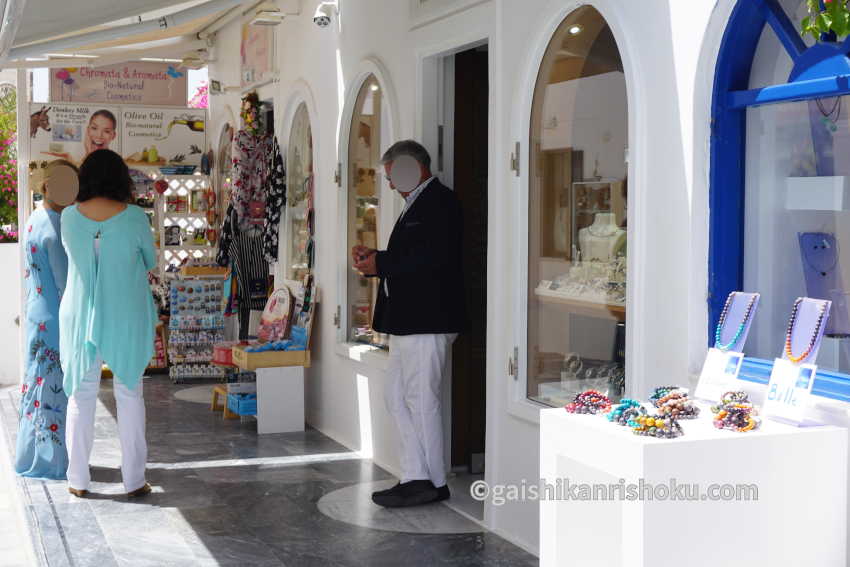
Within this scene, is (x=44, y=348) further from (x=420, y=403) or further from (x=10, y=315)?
(x=10, y=315)

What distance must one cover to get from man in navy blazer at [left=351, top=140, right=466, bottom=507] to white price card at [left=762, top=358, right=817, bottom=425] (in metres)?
2.64

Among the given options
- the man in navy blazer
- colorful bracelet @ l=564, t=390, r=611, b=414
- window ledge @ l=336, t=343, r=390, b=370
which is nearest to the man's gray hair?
the man in navy blazer

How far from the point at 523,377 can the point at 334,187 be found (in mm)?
2890

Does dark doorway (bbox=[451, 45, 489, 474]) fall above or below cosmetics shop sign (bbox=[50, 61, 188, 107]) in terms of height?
below

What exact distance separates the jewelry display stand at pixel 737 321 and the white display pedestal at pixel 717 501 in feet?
1.01

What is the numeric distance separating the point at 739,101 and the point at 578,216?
3.59ft

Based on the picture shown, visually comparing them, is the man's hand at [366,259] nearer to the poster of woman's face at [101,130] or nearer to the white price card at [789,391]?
the white price card at [789,391]

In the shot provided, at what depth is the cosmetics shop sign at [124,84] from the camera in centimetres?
1092

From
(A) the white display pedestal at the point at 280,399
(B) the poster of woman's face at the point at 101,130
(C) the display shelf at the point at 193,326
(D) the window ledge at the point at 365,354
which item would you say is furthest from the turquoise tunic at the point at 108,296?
(B) the poster of woman's face at the point at 101,130

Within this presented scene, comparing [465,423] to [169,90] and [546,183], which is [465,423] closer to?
[546,183]

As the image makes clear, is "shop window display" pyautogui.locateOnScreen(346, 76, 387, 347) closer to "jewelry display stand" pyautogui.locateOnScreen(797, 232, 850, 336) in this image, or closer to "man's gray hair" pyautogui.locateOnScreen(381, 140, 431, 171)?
"man's gray hair" pyautogui.locateOnScreen(381, 140, 431, 171)

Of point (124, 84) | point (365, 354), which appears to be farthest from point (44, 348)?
point (124, 84)

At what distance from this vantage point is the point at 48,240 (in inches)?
235

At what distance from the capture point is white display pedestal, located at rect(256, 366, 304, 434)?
7.43 metres
